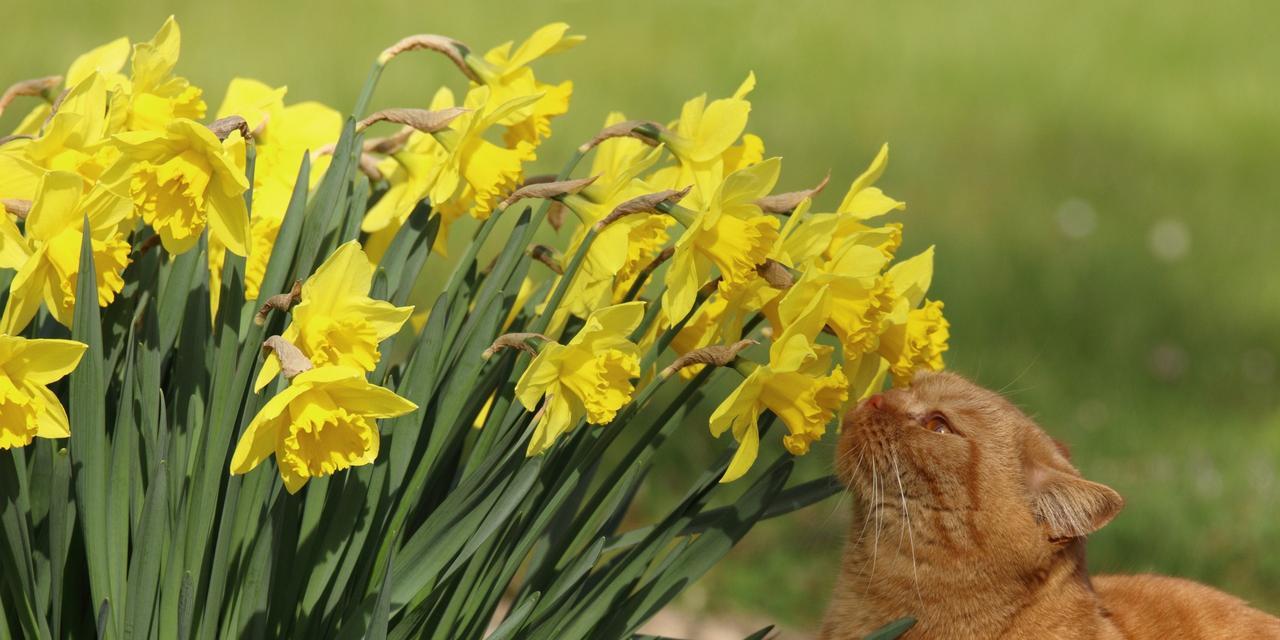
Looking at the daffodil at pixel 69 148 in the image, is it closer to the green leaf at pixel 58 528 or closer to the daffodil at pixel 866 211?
the green leaf at pixel 58 528

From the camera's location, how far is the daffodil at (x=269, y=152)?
1781 millimetres

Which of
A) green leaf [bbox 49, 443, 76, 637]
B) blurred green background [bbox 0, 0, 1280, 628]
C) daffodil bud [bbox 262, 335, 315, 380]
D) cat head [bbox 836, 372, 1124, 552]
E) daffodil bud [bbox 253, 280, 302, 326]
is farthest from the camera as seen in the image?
blurred green background [bbox 0, 0, 1280, 628]

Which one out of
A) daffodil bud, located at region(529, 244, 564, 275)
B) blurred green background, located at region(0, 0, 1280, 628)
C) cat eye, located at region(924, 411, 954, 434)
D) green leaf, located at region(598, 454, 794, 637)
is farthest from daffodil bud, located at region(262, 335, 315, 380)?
blurred green background, located at region(0, 0, 1280, 628)

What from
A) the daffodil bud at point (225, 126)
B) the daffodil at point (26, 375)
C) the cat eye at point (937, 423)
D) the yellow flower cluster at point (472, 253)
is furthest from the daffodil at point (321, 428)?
the cat eye at point (937, 423)

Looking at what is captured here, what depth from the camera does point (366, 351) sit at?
1.40 m

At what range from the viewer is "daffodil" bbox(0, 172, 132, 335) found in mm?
1441

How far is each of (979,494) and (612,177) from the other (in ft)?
2.67

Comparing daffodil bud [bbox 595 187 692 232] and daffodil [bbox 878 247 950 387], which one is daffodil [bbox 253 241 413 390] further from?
daffodil [bbox 878 247 950 387]

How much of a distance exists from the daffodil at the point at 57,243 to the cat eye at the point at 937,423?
1267mm

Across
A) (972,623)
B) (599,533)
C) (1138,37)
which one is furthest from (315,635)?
(1138,37)

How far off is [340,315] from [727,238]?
457 mm

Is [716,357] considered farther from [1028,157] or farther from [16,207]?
[1028,157]

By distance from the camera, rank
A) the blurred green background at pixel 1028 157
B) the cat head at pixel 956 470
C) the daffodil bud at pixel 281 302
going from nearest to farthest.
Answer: the daffodil bud at pixel 281 302 < the cat head at pixel 956 470 < the blurred green background at pixel 1028 157

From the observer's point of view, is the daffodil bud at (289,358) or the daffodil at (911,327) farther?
the daffodil at (911,327)
